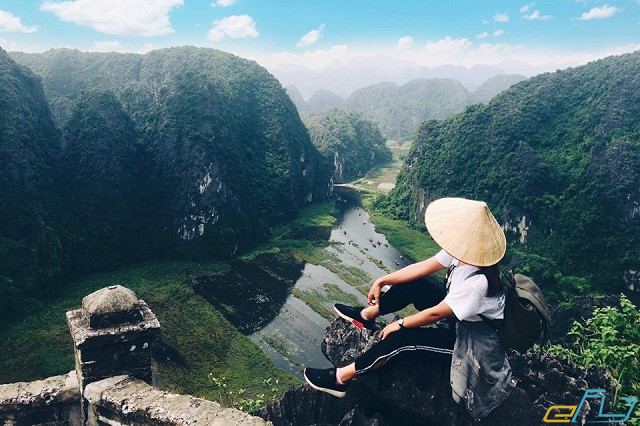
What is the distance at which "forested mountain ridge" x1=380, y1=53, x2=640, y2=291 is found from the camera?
49281 millimetres

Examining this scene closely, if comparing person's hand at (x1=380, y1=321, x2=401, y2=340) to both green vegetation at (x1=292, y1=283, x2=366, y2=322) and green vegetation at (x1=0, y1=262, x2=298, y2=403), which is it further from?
green vegetation at (x1=292, y1=283, x2=366, y2=322)

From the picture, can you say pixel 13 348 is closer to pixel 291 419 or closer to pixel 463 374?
pixel 291 419

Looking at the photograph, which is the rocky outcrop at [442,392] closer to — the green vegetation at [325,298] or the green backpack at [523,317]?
the green backpack at [523,317]

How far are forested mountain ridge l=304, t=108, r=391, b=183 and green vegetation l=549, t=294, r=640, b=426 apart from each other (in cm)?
8865

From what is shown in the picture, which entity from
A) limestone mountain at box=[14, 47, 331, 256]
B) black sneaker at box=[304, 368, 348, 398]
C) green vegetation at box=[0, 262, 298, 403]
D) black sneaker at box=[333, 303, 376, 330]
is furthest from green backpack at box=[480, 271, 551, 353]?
limestone mountain at box=[14, 47, 331, 256]

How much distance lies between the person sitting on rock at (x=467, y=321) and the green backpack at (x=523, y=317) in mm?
71

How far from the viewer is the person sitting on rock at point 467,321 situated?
3.83m

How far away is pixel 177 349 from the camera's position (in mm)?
29656

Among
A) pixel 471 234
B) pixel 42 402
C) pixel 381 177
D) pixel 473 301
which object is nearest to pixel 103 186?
pixel 42 402

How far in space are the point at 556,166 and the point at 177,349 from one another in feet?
182

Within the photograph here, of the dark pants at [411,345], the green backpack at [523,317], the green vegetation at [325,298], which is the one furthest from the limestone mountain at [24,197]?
the green backpack at [523,317]

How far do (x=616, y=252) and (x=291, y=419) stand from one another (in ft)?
174

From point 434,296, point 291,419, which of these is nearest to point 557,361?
point 434,296

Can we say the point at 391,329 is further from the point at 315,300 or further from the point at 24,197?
the point at 24,197
